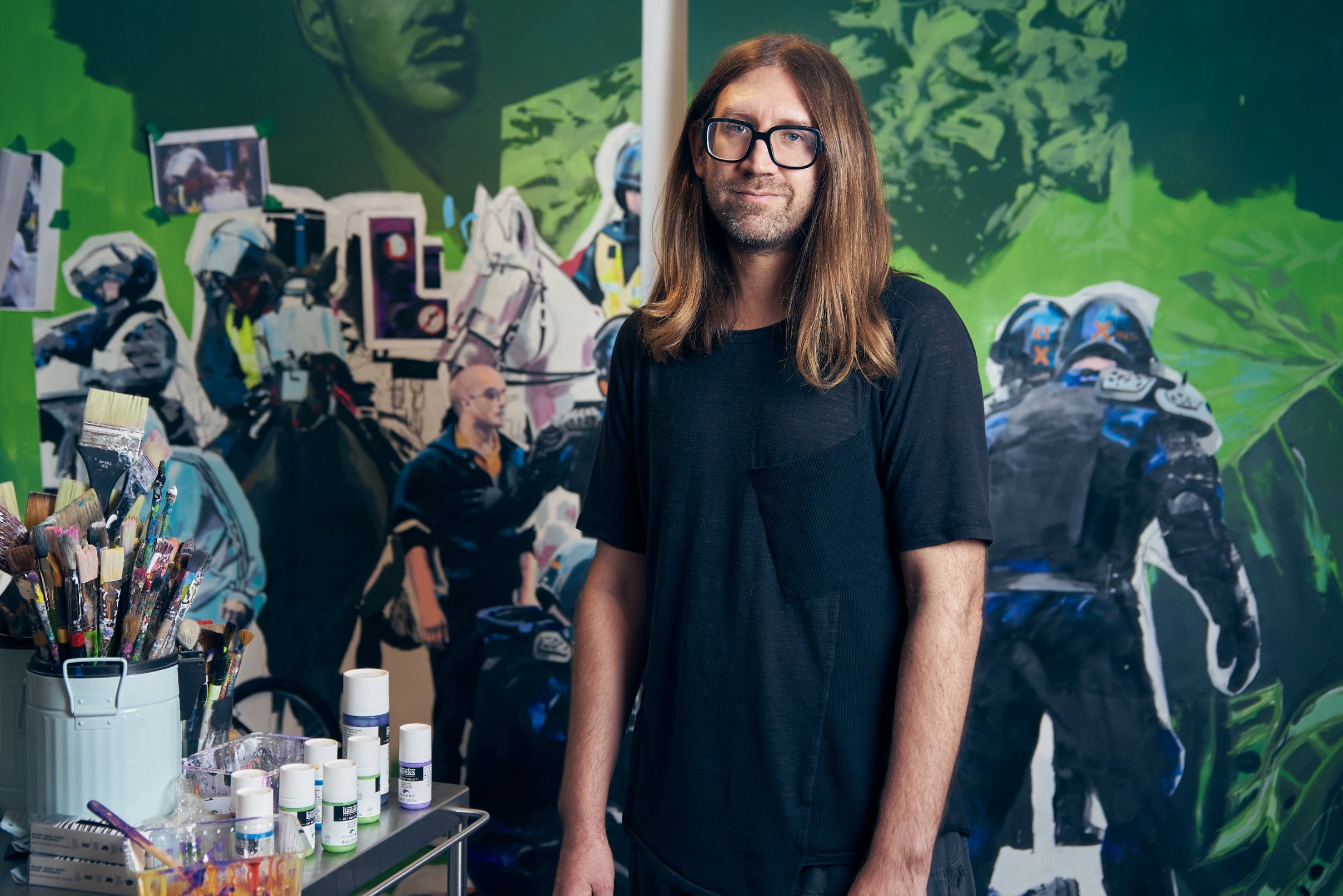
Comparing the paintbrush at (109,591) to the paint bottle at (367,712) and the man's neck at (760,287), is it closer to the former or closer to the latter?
the paint bottle at (367,712)

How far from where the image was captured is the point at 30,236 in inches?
91.8

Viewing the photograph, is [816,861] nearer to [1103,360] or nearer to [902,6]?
[1103,360]

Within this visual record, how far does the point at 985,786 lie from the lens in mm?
1971

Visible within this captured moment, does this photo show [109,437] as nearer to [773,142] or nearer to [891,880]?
[773,142]

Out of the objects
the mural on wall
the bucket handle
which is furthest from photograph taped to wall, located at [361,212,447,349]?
the bucket handle

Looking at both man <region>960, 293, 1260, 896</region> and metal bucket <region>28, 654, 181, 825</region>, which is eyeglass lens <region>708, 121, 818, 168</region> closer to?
man <region>960, 293, 1260, 896</region>

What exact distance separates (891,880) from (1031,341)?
110 centimetres

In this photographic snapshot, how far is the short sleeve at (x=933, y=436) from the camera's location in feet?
4.12

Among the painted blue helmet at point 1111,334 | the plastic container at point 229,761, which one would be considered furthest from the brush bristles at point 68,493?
the painted blue helmet at point 1111,334

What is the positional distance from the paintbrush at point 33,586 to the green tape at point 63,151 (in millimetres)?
1322

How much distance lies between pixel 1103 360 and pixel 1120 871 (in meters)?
0.95

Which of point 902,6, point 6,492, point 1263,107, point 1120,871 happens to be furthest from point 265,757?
point 1263,107

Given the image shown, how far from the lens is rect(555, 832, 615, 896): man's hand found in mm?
1402

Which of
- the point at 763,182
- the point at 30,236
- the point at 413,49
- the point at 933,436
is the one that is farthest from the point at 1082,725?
the point at 30,236
